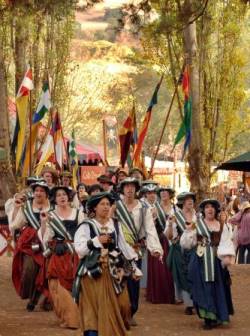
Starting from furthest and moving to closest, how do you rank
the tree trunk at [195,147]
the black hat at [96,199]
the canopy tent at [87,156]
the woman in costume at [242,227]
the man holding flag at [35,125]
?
1. the canopy tent at [87,156]
2. the tree trunk at [195,147]
3. the woman in costume at [242,227]
4. the man holding flag at [35,125]
5. the black hat at [96,199]

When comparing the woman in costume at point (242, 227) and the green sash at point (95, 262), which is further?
the woman in costume at point (242, 227)

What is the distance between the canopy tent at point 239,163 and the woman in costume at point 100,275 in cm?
732

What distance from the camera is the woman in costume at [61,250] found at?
32.1 feet

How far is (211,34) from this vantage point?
2117 cm

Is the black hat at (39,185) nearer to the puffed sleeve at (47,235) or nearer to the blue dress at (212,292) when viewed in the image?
the puffed sleeve at (47,235)

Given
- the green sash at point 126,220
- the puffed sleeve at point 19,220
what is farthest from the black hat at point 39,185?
the green sash at point 126,220

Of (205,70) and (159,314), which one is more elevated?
(205,70)

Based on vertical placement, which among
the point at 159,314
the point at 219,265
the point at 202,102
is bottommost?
the point at 159,314

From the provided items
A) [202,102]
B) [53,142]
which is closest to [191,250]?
[53,142]

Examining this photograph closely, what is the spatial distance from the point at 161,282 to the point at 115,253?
13.9ft

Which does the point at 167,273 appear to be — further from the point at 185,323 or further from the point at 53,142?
the point at 53,142

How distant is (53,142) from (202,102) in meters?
4.73

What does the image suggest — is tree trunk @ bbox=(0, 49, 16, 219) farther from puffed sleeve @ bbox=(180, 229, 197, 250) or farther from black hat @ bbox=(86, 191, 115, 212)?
black hat @ bbox=(86, 191, 115, 212)

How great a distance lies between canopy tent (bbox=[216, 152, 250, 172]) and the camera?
49.6ft
